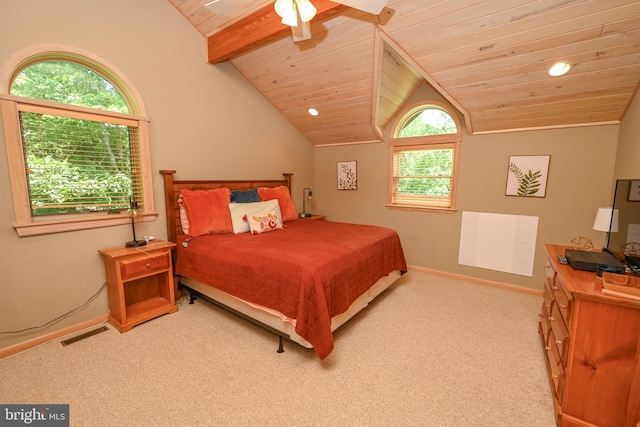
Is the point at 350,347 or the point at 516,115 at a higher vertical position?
the point at 516,115

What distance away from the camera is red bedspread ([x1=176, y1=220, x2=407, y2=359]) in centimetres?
191

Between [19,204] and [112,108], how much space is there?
1.11 meters

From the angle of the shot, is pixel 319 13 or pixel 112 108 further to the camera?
pixel 112 108

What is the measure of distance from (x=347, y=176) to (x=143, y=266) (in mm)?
3099

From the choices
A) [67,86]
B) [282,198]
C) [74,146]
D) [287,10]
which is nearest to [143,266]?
[74,146]

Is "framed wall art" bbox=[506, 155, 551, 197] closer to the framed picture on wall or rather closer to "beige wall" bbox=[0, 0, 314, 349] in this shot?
the framed picture on wall

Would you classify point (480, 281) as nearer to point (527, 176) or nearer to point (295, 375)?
point (527, 176)

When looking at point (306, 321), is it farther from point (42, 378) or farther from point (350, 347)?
point (42, 378)

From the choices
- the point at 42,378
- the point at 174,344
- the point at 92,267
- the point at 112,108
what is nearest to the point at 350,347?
the point at 174,344

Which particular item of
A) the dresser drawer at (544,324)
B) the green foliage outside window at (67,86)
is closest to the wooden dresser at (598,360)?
the dresser drawer at (544,324)

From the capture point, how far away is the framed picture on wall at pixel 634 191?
5.40 ft

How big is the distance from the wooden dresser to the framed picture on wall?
55 centimetres

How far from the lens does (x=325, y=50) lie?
2988 mm

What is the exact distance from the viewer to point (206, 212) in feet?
9.78
